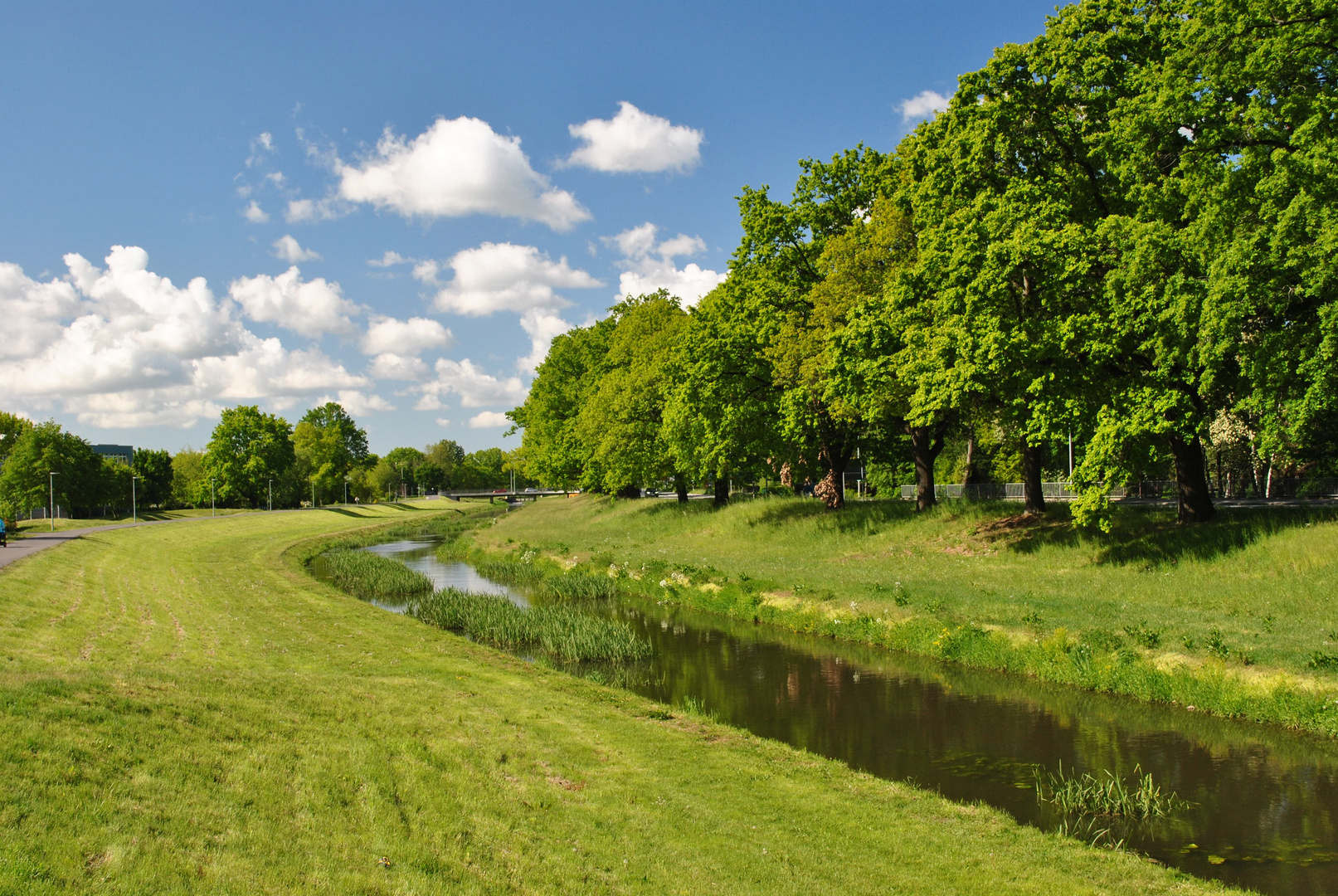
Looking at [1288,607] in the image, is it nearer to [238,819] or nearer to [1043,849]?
[1043,849]

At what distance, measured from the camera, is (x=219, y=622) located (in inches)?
860

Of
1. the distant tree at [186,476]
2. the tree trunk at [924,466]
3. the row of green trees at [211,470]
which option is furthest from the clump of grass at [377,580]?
the distant tree at [186,476]

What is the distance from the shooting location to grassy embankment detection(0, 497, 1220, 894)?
665 cm

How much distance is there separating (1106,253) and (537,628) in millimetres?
19298

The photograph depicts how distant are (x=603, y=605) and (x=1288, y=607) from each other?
20.2m

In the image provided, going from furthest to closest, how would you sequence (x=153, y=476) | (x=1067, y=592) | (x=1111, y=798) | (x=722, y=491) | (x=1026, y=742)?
(x=153, y=476) < (x=722, y=491) < (x=1067, y=592) < (x=1026, y=742) < (x=1111, y=798)

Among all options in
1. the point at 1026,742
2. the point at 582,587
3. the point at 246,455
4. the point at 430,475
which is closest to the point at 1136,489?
the point at 582,587

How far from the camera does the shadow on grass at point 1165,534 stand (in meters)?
20.8

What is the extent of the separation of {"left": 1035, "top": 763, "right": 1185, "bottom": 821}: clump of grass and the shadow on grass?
492 inches

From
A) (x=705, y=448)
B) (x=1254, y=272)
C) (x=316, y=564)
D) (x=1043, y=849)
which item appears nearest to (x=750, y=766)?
(x=1043, y=849)

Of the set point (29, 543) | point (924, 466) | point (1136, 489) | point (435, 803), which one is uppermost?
point (924, 466)

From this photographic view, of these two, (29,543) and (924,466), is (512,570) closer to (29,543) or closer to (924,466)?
(924,466)

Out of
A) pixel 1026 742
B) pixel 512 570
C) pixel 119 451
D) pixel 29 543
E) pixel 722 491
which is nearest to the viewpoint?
pixel 1026 742

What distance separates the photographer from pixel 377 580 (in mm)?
34469
